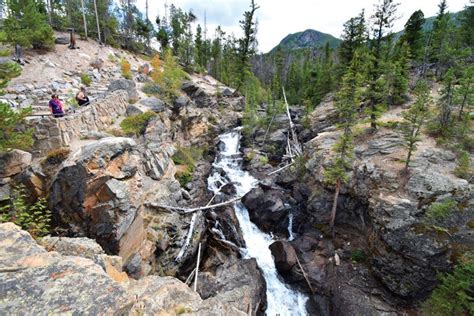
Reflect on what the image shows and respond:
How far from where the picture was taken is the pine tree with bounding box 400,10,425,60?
1277 inches

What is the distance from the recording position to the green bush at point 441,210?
12.4m

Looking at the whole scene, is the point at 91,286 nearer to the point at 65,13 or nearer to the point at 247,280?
the point at 247,280

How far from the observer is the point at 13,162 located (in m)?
10.2

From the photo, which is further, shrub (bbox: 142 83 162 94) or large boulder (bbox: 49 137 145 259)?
shrub (bbox: 142 83 162 94)

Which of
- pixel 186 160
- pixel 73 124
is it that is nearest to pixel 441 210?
pixel 186 160

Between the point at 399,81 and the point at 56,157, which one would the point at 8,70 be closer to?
the point at 56,157

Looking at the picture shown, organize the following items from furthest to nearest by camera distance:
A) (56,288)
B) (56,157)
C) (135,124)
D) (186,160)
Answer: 1. (186,160)
2. (135,124)
3. (56,157)
4. (56,288)

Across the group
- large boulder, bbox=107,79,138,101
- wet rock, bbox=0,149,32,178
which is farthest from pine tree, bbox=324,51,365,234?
large boulder, bbox=107,79,138,101

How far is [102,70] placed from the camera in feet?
82.6

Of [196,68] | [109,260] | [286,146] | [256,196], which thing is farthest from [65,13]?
[109,260]

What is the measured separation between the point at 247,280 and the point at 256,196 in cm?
727

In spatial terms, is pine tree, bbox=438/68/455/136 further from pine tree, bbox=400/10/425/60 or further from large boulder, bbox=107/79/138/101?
large boulder, bbox=107/79/138/101

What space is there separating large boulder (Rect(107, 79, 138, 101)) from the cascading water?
1090cm

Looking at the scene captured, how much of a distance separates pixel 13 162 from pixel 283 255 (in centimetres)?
1567
